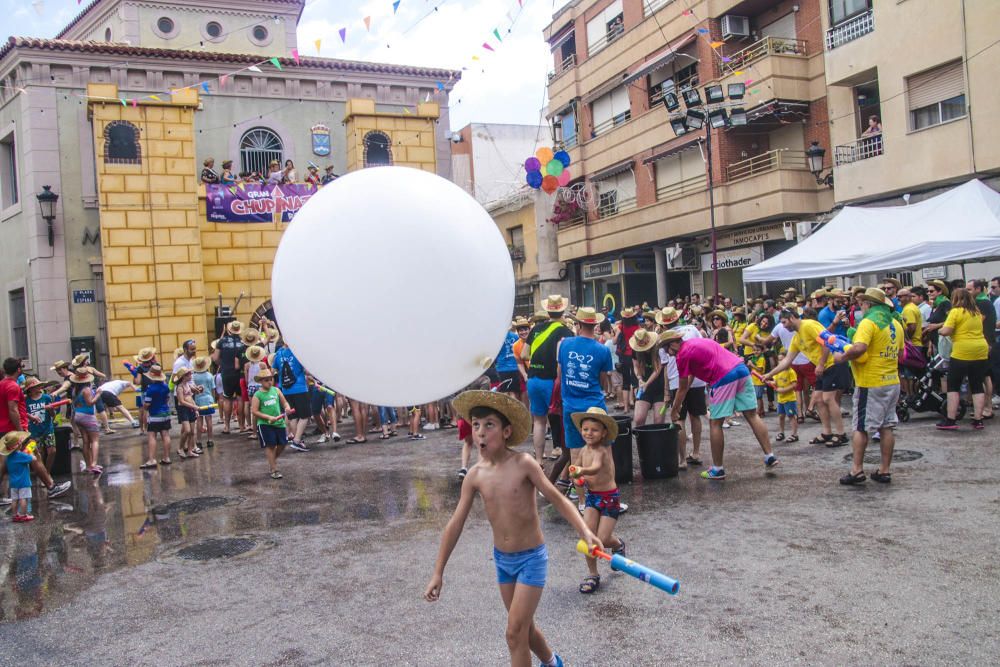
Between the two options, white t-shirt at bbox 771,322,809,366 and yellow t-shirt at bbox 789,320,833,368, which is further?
white t-shirt at bbox 771,322,809,366

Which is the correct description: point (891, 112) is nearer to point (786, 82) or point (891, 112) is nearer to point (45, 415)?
point (786, 82)

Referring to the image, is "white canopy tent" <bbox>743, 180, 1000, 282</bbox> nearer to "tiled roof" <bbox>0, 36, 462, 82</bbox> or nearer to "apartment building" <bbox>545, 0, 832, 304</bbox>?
"apartment building" <bbox>545, 0, 832, 304</bbox>

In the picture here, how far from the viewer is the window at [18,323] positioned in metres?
21.8

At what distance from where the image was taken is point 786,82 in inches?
827

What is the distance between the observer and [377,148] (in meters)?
22.0

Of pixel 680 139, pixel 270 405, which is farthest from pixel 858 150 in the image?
pixel 270 405

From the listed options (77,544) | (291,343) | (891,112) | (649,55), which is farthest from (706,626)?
(649,55)

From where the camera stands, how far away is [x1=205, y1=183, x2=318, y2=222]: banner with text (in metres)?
20.3

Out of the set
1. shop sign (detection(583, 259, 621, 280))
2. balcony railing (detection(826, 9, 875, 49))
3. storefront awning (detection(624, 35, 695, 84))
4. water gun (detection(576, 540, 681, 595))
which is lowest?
water gun (detection(576, 540, 681, 595))

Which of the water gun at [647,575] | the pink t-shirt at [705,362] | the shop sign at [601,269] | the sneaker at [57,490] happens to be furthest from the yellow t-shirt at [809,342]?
the shop sign at [601,269]

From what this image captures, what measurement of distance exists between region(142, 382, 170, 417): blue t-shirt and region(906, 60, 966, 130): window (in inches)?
621

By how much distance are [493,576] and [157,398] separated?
755cm

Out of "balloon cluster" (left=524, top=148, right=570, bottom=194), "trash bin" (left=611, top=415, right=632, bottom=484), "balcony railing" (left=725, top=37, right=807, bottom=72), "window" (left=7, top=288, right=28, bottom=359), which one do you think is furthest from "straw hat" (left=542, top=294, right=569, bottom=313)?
"window" (left=7, top=288, right=28, bottom=359)

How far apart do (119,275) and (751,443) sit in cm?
1540
